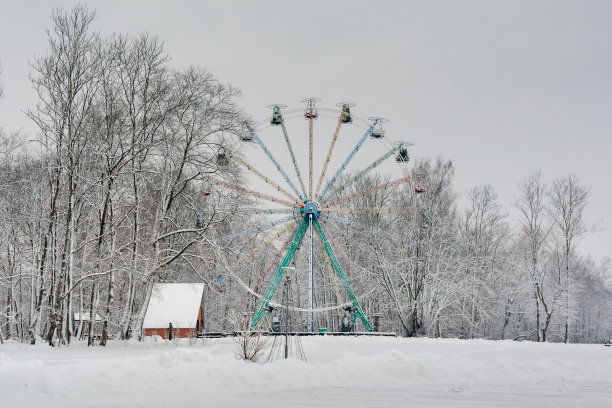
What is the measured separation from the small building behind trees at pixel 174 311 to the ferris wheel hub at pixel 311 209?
784 cm

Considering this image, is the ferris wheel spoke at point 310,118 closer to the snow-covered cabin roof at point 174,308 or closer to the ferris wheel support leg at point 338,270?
the ferris wheel support leg at point 338,270

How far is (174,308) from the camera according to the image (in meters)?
35.2

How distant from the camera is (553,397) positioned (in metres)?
11.3

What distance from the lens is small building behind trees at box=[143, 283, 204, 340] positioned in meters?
34.8

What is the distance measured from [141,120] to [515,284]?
33066mm

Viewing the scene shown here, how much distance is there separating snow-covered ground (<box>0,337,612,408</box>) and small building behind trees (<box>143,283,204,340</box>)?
61.0 feet

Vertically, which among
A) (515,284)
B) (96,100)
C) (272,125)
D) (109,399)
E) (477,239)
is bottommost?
(109,399)

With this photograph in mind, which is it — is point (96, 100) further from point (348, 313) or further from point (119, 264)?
point (348, 313)

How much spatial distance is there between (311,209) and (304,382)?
2202 centimetres

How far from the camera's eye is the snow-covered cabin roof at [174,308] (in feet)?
114

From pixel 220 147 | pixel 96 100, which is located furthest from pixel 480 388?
pixel 96 100

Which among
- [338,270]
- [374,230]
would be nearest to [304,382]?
[338,270]

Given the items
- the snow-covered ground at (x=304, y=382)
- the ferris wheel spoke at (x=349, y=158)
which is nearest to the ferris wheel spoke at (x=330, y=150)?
the ferris wheel spoke at (x=349, y=158)

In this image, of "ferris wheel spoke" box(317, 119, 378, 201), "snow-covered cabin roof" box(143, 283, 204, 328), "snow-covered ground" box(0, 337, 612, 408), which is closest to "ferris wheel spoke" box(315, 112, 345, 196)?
"ferris wheel spoke" box(317, 119, 378, 201)
